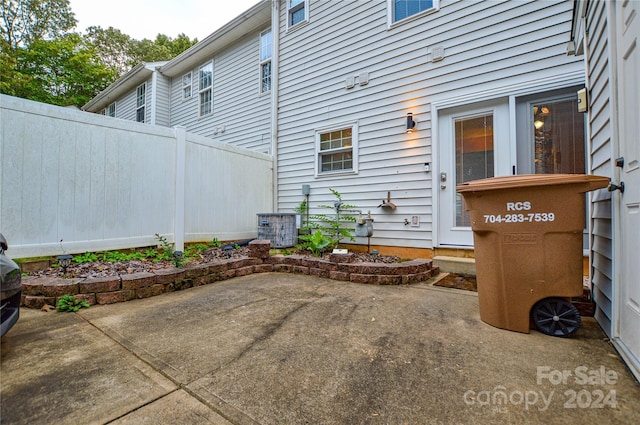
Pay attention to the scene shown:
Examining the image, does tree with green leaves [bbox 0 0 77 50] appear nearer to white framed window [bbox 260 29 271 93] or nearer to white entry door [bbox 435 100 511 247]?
white framed window [bbox 260 29 271 93]

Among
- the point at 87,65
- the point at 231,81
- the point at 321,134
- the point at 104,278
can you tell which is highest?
the point at 87,65

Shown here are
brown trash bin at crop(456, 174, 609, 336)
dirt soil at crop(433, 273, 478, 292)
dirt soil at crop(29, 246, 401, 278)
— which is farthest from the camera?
dirt soil at crop(433, 273, 478, 292)

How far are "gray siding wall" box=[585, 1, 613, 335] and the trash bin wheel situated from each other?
0.24m

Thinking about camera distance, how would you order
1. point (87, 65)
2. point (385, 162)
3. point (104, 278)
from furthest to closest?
point (87, 65) < point (385, 162) < point (104, 278)

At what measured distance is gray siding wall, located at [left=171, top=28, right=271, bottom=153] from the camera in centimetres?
697

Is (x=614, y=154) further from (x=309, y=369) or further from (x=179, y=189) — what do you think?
(x=179, y=189)

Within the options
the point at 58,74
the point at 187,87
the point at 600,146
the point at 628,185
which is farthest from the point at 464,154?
the point at 58,74

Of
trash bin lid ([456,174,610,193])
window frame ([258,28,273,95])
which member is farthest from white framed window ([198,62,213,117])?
trash bin lid ([456,174,610,193])

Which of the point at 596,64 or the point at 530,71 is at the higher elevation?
the point at 530,71

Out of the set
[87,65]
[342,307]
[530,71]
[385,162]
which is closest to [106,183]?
[342,307]

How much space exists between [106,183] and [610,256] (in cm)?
517

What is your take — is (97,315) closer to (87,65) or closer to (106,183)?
(106,183)

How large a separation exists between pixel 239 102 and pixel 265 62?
128 centimetres

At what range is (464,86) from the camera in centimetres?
396
